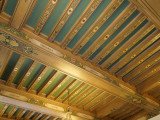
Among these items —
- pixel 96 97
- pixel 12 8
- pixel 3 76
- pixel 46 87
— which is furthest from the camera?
pixel 96 97

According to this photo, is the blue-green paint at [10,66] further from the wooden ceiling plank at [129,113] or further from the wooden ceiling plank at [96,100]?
the wooden ceiling plank at [129,113]

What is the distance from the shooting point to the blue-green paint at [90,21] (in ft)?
10.2

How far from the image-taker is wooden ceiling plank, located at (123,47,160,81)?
14.5ft

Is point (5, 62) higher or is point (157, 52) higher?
point (157, 52)

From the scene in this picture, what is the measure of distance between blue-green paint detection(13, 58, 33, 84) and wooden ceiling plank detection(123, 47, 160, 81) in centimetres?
293

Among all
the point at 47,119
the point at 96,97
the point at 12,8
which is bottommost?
the point at 47,119

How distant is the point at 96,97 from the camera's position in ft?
17.8

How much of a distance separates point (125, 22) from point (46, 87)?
9.09ft

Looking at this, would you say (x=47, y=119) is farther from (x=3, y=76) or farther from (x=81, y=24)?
(x=81, y=24)

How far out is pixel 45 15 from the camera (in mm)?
3064

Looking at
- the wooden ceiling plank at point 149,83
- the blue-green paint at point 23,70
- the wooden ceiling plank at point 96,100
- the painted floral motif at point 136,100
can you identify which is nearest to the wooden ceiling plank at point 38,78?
the blue-green paint at point 23,70

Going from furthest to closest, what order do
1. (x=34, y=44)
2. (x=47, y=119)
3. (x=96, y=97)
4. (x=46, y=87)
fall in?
(x=47, y=119)
(x=96, y=97)
(x=46, y=87)
(x=34, y=44)

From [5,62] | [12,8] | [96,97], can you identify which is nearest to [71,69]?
[5,62]

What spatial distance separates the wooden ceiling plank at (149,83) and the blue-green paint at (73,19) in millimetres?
3260
